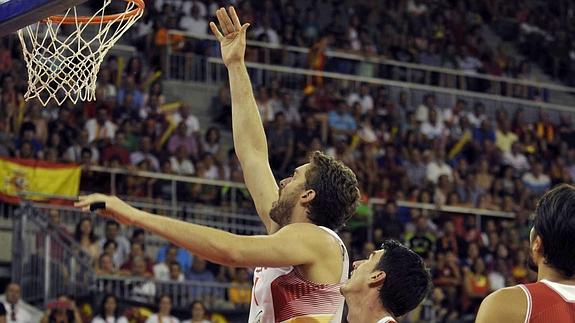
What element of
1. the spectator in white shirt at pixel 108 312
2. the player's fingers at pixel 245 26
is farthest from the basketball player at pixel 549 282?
the spectator in white shirt at pixel 108 312

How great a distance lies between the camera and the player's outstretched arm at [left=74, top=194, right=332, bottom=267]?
4.43 metres

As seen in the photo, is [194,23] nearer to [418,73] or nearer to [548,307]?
[418,73]

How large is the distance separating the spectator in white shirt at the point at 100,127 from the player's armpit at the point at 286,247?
33.6ft

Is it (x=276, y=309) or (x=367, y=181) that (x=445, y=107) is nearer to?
(x=367, y=181)

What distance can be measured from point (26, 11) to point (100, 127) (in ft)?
32.0

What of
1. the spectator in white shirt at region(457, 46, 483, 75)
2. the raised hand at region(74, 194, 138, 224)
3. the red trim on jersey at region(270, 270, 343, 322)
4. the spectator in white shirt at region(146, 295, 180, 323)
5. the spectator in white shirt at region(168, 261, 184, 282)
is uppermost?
the spectator in white shirt at region(457, 46, 483, 75)

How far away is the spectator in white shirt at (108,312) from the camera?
491 inches

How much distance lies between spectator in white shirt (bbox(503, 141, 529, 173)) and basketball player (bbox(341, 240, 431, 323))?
15322 mm

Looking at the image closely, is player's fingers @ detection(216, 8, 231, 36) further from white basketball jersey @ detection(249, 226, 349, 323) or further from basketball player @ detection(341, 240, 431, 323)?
basketball player @ detection(341, 240, 431, 323)

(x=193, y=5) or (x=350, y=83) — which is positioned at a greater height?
(x=193, y=5)

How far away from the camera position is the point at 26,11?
5.69 metres

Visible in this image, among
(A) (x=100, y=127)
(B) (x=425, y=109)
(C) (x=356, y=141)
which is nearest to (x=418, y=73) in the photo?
(B) (x=425, y=109)

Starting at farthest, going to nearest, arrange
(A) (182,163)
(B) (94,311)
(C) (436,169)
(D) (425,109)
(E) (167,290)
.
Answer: (D) (425,109) < (C) (436,169) < (A) (182,163) < (E) (167,290) < (B) (94,311)

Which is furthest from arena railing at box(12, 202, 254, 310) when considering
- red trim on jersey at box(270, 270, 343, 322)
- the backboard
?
red trim on jersey at box(270, 270, 343, 322)
